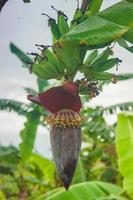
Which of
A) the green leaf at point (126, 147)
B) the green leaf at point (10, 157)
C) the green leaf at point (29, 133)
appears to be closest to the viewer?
Result: the green leaf at point (126, 147)

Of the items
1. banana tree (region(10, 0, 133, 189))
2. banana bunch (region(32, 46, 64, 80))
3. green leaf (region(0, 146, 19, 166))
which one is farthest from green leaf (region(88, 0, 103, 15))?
green leaf (region(0, 146, 19, 166))

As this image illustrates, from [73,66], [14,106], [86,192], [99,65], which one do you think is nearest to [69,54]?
[73,66]

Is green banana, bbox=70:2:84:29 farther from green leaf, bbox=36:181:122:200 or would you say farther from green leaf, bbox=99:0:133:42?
green leaf, bbox=36:181:122:200

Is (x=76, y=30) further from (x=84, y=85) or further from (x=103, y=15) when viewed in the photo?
(x=84, y=85)

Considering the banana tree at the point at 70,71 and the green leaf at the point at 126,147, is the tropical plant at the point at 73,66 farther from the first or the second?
the green leaf at the point at 126,147

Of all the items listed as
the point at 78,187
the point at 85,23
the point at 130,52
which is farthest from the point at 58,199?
the point at 85,23

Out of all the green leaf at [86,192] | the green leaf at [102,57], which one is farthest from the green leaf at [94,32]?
the green leaf at [86,192]
